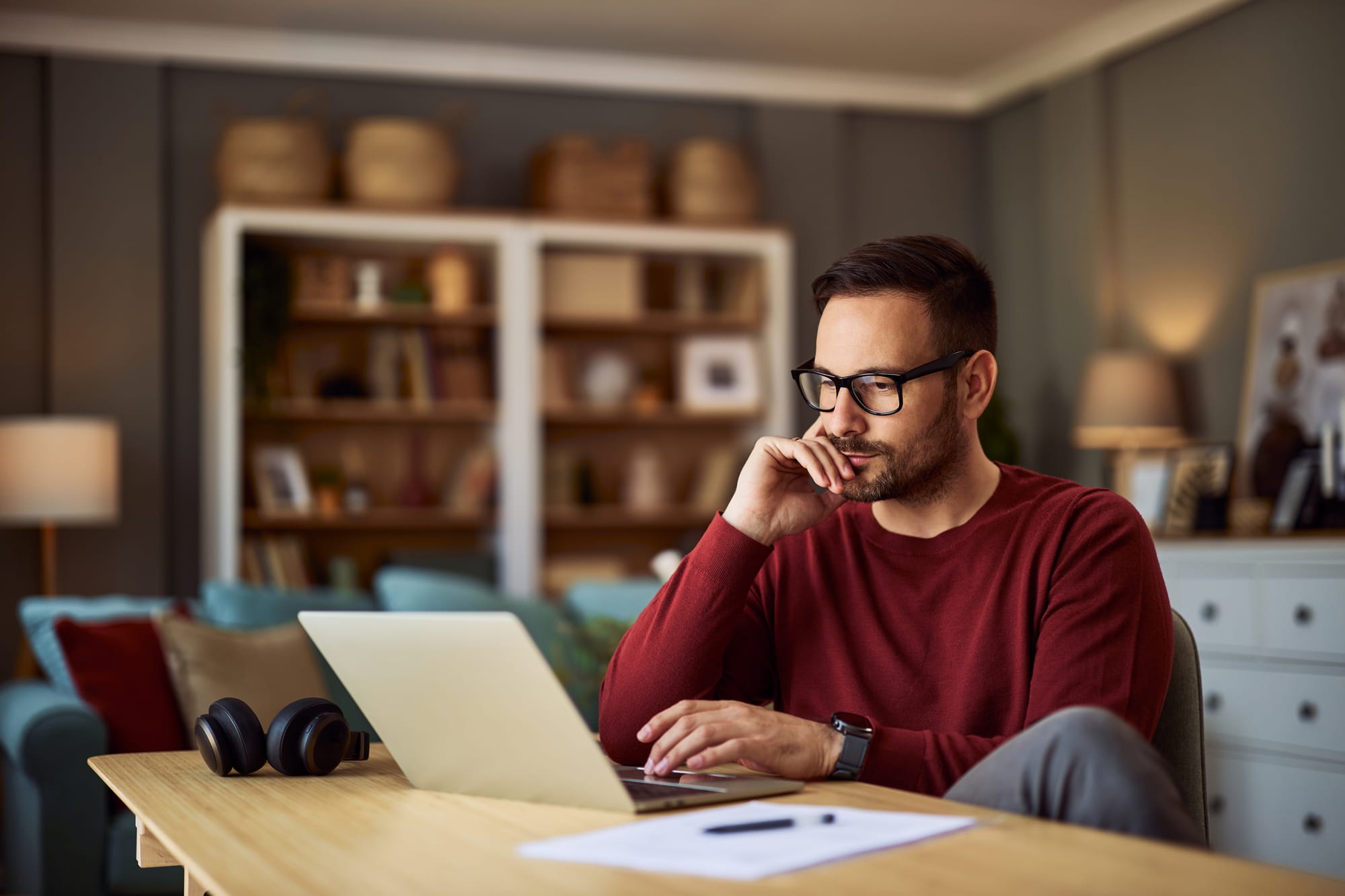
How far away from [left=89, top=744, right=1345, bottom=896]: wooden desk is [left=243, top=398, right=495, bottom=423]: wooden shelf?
148 inches

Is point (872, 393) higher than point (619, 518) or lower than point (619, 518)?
higher

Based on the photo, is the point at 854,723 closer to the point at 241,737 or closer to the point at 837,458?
the point at 837,458

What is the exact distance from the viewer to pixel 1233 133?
4.82 metres

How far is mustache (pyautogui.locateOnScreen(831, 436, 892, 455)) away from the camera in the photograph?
164 centimetres

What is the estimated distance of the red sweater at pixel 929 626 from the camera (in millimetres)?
1442

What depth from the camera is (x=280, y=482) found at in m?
5.02

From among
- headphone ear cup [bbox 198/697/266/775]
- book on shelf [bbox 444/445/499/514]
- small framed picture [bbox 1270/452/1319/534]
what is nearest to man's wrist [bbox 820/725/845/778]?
headphone ear cup [bbox 198/697/266/775]

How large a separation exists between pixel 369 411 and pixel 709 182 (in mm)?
1583

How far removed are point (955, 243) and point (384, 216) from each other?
363cm

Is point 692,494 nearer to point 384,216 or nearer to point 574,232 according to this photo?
point 574,232

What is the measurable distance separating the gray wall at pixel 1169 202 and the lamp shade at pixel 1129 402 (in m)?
0.18

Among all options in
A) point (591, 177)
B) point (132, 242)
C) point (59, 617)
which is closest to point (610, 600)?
point (59, 617)

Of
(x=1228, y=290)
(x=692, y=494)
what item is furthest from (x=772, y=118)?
(x=1228, y=290)

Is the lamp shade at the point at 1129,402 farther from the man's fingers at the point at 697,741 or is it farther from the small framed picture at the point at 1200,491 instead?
the man's fingers at the point at 697,741
